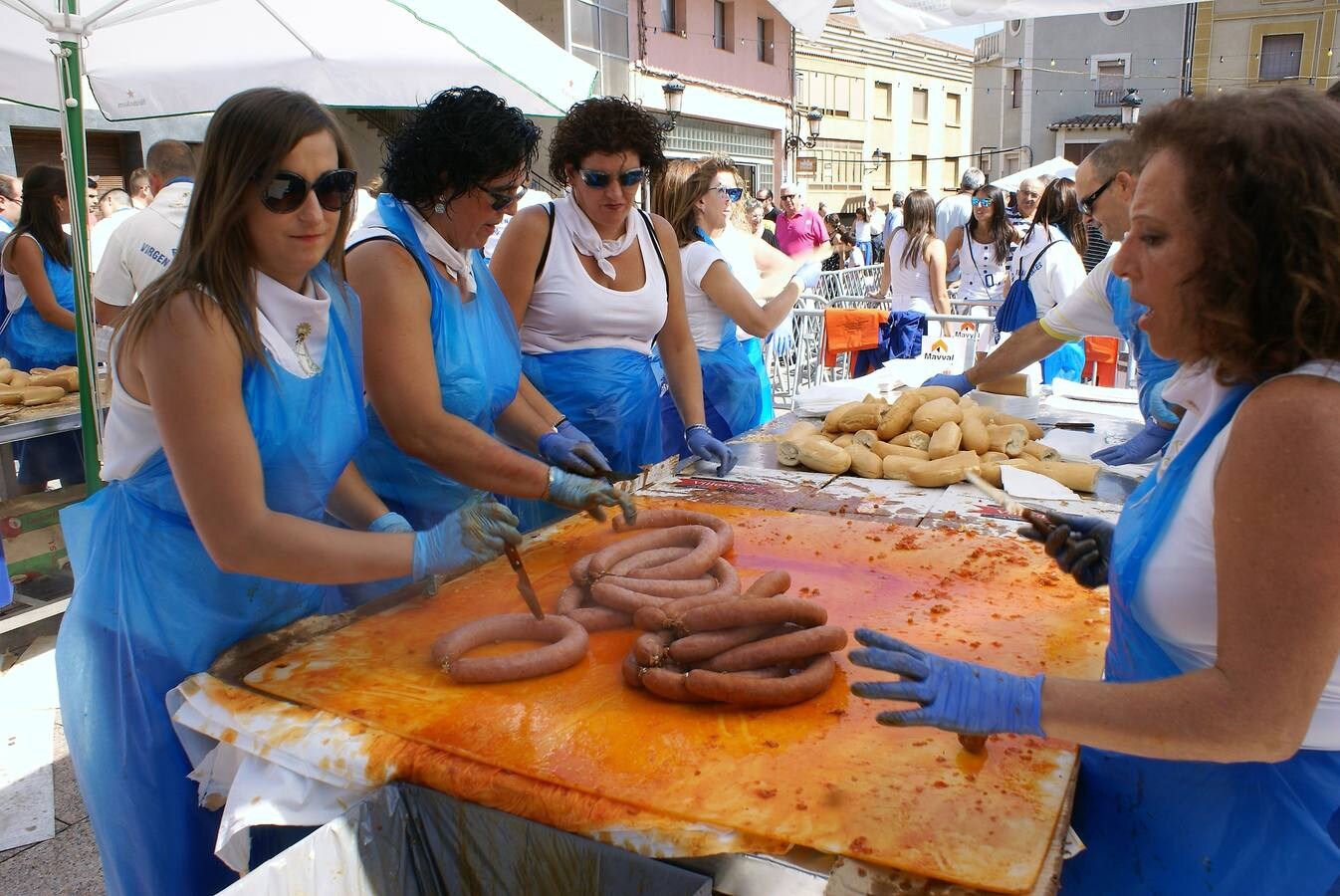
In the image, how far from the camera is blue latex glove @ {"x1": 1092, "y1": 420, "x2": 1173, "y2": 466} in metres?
3.72

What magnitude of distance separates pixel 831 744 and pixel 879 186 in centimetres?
4144

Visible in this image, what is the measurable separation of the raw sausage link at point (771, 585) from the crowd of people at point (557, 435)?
593 millimetres

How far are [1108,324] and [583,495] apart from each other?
2.57 m

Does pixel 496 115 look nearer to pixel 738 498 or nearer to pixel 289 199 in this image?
pixel 289 199

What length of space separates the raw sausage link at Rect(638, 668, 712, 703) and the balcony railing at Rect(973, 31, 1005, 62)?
1959 inches

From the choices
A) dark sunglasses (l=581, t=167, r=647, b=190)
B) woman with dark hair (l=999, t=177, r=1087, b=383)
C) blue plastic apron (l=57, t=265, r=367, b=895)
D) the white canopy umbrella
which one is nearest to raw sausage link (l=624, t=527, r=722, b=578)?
blue plastic apron (l=57, t=265, r=367, b=895)

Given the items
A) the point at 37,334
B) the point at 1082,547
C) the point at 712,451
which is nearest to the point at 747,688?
the point at 1082,547

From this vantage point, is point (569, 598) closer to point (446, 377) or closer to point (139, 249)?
point (446, 377)

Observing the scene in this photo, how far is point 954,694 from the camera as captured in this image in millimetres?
1570

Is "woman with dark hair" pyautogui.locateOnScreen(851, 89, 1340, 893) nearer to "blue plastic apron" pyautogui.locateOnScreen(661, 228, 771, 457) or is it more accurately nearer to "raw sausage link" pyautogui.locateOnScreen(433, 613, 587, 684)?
"raw sausage link" pyautogui.locateOnScreen(433, 613, 587, 684)

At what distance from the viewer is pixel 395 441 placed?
A: 9.27 ft

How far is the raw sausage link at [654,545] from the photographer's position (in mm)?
2521

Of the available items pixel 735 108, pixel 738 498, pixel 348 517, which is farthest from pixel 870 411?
pixel 735 108

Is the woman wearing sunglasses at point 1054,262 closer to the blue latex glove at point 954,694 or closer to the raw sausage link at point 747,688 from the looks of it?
the raw sausage link at point 747,688
